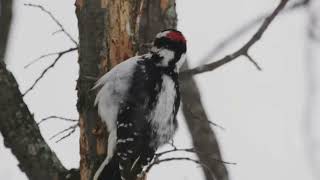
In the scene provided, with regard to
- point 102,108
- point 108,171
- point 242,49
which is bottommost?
point 108,171

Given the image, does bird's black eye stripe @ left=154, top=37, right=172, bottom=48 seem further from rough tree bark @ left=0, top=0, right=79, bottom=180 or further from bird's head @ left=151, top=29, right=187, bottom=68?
rough tree bark @ left=0, top=0, right=79, bottom=180

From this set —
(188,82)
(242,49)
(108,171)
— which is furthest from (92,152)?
(188,82)

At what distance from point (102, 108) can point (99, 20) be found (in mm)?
403

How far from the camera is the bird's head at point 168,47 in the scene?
332cm

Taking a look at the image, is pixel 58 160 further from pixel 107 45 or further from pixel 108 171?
pixel 107 45

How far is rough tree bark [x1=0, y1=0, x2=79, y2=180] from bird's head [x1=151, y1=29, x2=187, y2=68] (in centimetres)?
84

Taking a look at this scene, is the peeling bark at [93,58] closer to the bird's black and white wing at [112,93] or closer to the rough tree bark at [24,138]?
the bird's black and white wing at [112,93]

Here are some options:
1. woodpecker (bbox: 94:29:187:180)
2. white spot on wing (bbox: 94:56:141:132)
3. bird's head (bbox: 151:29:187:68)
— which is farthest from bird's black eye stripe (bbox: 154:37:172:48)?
white spot on wing (bbox: 94:56:141:132)

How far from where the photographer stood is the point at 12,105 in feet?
8.87

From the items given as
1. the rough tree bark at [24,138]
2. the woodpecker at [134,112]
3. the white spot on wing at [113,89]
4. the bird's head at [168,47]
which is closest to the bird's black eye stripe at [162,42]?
the bird's head at [168,47]

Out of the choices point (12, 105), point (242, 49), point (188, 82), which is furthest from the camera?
point (188, 82)

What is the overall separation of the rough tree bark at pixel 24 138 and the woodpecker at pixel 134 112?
232mm

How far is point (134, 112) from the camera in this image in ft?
9.78

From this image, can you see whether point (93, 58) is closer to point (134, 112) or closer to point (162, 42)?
point (134, 112)
